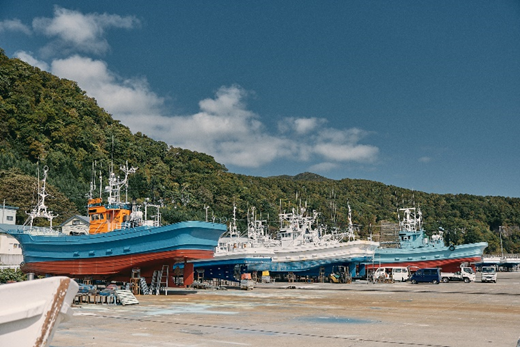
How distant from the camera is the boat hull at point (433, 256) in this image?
5381 centimetres

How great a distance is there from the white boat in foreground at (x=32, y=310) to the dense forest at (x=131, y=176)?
48.4 metres

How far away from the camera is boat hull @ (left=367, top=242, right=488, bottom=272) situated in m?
53.8

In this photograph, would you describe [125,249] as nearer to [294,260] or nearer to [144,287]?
[144,287]

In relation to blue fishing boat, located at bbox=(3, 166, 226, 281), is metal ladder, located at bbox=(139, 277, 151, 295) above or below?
below

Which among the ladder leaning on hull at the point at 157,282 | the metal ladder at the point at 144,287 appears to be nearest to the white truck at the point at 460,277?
the ladder leaning on hull at the point at 157,282

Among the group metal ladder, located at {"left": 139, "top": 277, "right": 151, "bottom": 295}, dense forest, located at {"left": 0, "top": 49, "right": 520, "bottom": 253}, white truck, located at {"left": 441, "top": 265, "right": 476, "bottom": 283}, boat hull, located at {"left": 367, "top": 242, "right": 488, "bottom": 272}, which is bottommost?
white truck, located at {"left": 441, "top": 265, "right": 476, "bottom": 283}

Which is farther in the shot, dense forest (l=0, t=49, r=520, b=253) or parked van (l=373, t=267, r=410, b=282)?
dense forest (l=0, t=49, r=520, b=253)

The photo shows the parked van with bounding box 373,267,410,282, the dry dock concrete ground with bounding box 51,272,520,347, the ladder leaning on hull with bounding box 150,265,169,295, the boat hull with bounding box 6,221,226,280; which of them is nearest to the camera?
the dry dock concrete ground with bounding box 51,272,520,347

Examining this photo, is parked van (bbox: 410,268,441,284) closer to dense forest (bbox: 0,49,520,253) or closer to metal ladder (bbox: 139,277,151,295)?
metal ladder (bbox: 139,277,151,295)

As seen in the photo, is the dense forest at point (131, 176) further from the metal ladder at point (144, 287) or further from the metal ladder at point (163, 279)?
the metal ladder at point (144, 287)

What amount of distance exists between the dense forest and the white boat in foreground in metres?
48.4

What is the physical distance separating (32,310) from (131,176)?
83356mm

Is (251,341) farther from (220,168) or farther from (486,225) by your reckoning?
(486,225)

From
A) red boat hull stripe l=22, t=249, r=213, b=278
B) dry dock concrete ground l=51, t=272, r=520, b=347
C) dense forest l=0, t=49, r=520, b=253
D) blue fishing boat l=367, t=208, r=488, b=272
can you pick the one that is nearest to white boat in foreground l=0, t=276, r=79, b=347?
dry dock concrete ground l=51, t=272, r=520, b=347
